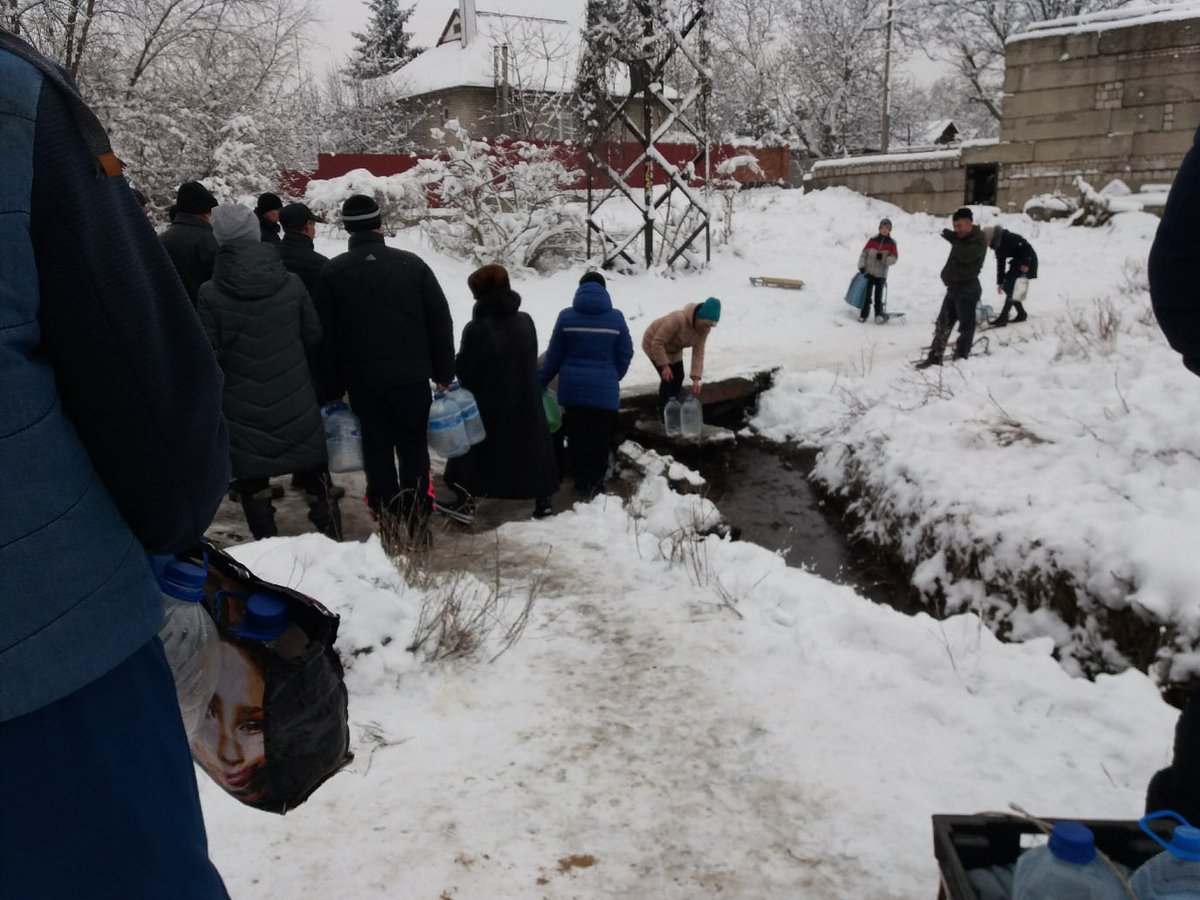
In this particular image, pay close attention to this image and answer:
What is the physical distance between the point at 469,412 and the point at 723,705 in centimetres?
279

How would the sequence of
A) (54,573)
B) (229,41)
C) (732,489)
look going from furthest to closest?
(229,41) → (732,489) → (54,573)

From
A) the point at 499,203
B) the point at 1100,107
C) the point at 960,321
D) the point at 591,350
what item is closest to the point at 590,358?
the point at 591,350

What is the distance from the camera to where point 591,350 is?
238 inches

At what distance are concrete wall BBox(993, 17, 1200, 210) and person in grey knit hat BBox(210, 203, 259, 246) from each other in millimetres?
18020

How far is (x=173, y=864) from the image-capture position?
118 centimetres

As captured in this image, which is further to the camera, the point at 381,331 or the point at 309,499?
the point at 309,499

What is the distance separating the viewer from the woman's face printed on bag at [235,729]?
1.44 metres

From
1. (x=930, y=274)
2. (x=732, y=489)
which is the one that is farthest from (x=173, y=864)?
(x=930, y=274)

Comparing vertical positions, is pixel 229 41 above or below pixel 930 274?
above

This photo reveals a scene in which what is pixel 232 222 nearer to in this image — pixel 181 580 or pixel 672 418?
pixel 181 580

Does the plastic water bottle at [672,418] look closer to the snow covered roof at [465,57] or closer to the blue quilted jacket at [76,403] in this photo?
the blue quilted jacket at [76,403]

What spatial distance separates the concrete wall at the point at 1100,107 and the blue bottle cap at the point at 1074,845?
18926 mm

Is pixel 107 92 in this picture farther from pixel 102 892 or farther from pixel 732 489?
pixel 102 892

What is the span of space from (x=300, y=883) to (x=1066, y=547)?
421cm
